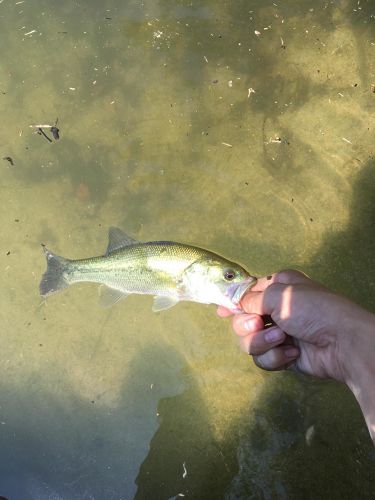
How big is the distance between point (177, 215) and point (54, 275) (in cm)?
150

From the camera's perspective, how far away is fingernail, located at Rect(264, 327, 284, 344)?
3.37 meters

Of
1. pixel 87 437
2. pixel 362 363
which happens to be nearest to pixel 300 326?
pixel 362 363

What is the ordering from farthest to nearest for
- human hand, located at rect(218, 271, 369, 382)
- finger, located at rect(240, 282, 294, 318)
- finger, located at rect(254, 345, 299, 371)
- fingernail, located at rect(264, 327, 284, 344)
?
finger, located at rect(254, 345, 299, 371) → fingernail, located at rect(264, 327, 284, 344) → finger, located at rect(240, 282, 294, 318) → human hand, located at rect(218, 271, 369, 382)

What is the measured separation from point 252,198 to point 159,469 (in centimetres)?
315

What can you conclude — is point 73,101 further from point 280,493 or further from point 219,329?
point 280,493

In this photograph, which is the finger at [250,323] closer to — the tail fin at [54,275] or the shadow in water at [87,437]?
the shadow in water at [87,437]

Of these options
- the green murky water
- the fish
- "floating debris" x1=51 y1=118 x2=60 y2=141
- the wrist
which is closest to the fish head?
the fish

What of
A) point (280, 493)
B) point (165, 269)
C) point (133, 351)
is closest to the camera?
point (165, 269)

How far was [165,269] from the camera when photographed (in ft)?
13.4

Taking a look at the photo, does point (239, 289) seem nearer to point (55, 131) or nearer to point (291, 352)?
point (291, 352)

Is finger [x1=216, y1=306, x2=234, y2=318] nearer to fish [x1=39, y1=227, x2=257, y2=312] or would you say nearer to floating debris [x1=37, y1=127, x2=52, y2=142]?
fish [x1=39, y1=227, x2=257, y2=312]

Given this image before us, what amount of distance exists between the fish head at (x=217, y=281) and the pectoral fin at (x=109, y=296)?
75 centimetres

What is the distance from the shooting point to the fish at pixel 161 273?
12.9ft

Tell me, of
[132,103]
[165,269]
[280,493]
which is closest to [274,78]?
[132,103]
